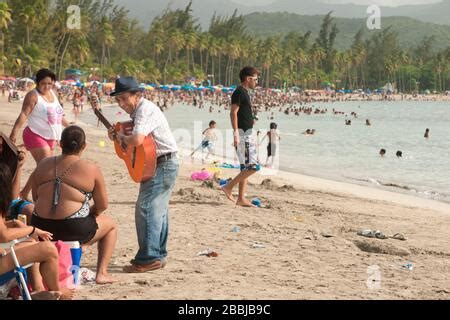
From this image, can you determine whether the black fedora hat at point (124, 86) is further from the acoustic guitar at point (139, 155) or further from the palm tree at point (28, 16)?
the palm tree at point (28, 16)

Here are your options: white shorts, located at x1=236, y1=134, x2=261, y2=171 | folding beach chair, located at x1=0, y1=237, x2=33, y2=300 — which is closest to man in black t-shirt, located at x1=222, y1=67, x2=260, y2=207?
white shorts, located at x1=236, y1=134, x2=261, y2=171

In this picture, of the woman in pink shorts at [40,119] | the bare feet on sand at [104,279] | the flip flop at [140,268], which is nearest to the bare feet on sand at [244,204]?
the woman in pink shorts at [40,119]

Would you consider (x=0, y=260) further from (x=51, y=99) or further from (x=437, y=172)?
(x=437, y=172)

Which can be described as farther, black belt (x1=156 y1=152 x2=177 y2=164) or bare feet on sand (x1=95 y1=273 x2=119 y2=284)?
black belt (x1=156 y1=152 x2=177 y2=164)

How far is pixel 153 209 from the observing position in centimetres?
544

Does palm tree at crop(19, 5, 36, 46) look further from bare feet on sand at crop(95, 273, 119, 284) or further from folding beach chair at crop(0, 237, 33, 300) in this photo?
folding beach chair at crop(0, 237, 33, 300)

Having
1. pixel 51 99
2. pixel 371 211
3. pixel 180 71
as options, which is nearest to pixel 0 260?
pixel 51 99

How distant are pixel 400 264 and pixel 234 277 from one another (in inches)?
72.6

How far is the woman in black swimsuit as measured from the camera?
472 cm

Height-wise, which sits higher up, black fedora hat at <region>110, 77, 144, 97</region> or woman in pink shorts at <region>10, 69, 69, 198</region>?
black fedora hat at <region>110, 77, 144, 97</region>

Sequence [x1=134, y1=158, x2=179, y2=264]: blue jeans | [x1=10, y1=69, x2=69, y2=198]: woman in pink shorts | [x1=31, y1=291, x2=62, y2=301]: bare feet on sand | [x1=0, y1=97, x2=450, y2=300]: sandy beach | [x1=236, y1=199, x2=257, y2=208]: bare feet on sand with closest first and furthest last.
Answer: [x1=31, y1=291, x2=62, y2=301]: bare feet on sand → [x1=0, y1=97, x2=450, y2=300]: sandy beach → [x1=134, y1=158, x2=179, y2=264]: blue jeans → [x1=10, y1=69, x2=69, y2=198]: woman in pink shorts → [x1=236, y1=199, x2=257, y2=208]: bare feet on sand

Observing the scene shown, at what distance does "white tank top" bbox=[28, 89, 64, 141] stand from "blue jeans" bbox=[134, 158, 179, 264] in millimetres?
2327

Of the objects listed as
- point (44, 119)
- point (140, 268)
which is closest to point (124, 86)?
point (140, 268)

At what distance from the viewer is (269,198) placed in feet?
35.6
